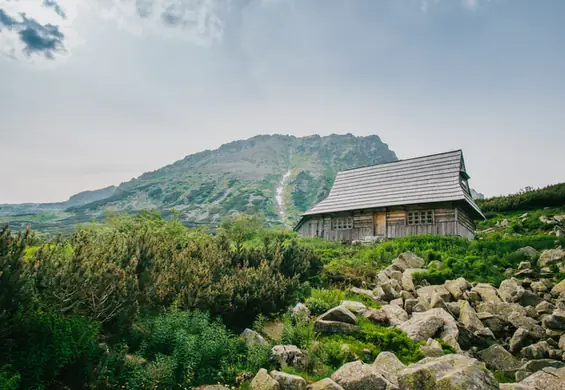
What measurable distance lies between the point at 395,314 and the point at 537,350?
3442 millimetres

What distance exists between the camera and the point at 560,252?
1434 centimetres

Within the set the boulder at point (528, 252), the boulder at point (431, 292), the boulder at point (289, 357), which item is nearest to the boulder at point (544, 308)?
the boulder at point (431, 292)

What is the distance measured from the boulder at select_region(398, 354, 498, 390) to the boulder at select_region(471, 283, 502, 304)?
20.2 ft

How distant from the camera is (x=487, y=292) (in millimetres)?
12203

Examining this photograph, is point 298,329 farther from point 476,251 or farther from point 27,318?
point 476,251

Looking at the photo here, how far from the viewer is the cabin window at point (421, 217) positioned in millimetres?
25078

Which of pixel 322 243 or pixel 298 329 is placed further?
pixel 322 243

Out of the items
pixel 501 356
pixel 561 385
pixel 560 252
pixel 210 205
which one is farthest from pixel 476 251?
pixel 210 205

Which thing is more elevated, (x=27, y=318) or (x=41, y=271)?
(x=41, y=271)

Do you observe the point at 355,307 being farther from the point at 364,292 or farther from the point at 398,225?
the point at 398,225

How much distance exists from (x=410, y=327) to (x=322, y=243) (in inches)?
568

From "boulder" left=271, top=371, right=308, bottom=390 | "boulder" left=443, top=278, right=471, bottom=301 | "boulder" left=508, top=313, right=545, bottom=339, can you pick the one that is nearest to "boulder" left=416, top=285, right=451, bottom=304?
"boulder" left=443, top=278, right=471, bottom=301

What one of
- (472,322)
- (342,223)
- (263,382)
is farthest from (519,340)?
(342,223)

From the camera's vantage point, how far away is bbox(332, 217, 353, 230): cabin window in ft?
94.1
